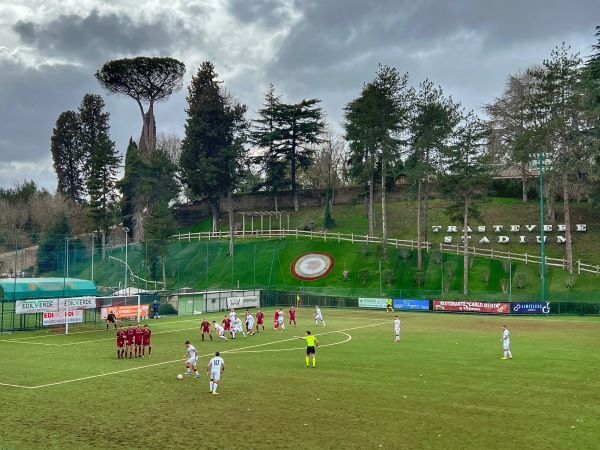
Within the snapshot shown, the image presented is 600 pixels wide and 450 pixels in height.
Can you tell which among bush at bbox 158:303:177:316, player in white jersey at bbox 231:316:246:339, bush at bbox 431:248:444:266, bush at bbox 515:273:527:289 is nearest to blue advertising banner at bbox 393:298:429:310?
bush at bbox 515:273:527:289

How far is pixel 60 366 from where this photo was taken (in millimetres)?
28656

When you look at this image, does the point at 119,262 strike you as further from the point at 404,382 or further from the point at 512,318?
the point at 404,382

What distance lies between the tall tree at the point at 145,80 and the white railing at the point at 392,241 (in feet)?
73.8

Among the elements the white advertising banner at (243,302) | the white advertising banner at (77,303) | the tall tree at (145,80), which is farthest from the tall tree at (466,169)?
the tall tree at (145,80)

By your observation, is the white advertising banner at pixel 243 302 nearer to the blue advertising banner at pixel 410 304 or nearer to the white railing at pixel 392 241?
the blue advertising banner at pixel 410 304

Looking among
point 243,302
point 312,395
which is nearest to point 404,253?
point 243,302

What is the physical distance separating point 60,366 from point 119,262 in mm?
44580

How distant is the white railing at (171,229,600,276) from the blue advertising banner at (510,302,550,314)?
12158mm

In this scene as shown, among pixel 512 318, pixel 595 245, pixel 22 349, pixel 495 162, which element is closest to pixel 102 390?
pixel 22 349

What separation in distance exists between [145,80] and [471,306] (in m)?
75.7

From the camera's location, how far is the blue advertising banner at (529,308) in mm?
57188

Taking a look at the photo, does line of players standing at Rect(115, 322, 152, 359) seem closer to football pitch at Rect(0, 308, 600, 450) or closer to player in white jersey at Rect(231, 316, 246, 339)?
football pitch at Rect(0, 308, 600, 450)

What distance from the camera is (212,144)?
90.3 meters

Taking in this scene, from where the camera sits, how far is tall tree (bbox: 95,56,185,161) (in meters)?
106
